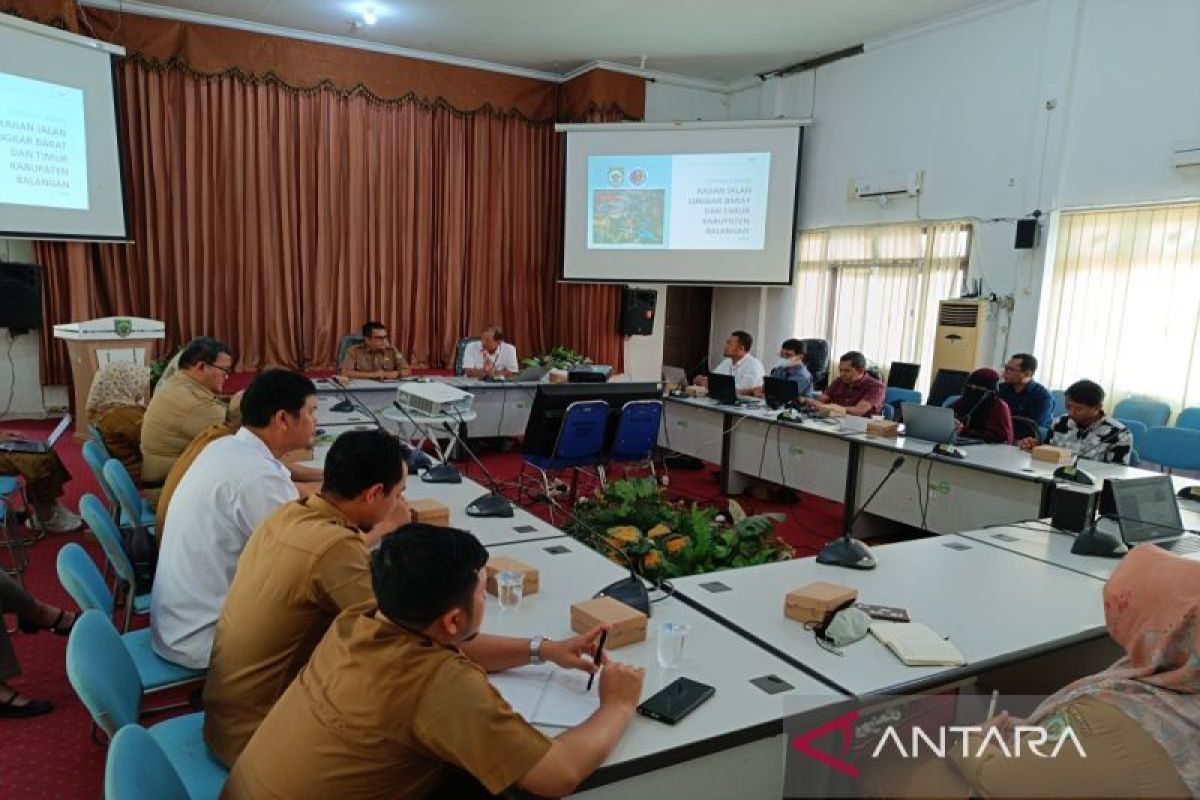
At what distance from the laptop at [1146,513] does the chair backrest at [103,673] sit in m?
2.81

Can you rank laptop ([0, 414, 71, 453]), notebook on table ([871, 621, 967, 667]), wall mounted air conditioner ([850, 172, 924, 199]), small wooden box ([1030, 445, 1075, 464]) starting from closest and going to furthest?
notebook on table ([871, 621, 967, 667]) → laptop ([0, 414, 71, 453]) → small wooden box ([1030, 445, 1075, 464]) → wall mounted air conditioner ([850, 172, 924, 199])

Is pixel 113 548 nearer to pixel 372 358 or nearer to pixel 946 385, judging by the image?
pixel 372 358

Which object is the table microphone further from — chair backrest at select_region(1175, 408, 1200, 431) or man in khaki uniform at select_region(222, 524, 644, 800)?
chair backrest at select_region(1175, 408, 1200, 431)

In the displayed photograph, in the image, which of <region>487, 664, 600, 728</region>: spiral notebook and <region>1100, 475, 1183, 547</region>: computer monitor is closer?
<region>487, 664, 600, 728</region>: spiral notebook

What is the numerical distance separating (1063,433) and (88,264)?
7.42 metres

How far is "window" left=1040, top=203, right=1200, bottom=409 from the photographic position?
5.09 metres

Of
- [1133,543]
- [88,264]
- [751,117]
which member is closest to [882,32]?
[751,117]

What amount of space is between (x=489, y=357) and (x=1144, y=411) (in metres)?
5.10

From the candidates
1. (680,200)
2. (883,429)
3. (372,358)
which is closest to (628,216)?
(680,200)

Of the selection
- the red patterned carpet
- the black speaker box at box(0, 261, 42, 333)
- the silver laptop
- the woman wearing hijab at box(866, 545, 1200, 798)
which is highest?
the black speaker box at box(0, 261, 42, 333)

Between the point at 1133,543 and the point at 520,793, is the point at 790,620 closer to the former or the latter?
the point at 520,793

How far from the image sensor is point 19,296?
18.8ft

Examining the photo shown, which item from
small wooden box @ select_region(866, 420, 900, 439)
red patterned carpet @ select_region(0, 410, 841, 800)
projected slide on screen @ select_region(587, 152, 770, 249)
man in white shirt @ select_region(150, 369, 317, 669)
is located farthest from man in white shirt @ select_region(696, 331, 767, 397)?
man in white shirt @ select_region(150, 369, 317, 669)

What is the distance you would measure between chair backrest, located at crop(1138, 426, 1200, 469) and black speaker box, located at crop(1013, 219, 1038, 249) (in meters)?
1.84
